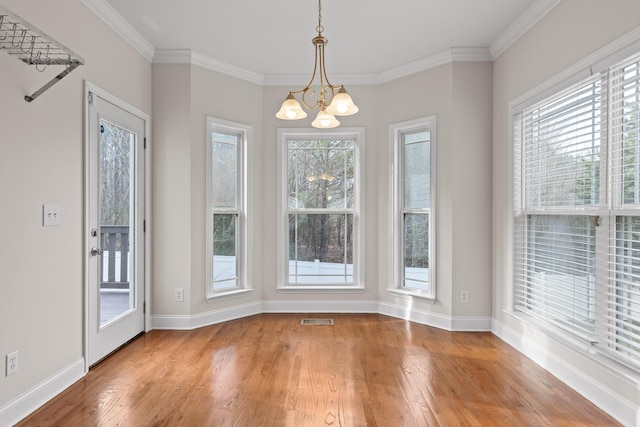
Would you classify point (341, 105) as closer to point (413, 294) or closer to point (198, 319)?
point (413, 294)

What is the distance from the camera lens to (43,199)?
2.51 meters

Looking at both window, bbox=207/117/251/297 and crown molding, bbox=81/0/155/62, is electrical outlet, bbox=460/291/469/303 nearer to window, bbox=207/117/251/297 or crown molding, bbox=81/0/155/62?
window, bbox=207/117/251/297

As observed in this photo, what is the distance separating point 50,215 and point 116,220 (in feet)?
2.82

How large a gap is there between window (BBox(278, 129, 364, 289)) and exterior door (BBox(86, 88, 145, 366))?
1.61 m

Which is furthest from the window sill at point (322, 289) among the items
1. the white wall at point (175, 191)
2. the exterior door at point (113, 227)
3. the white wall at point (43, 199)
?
the white wall at point (43, 199)

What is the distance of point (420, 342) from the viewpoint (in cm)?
365

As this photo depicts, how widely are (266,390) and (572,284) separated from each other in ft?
7.30

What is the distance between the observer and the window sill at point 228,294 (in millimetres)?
4266

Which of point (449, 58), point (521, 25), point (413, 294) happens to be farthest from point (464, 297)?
point (521, 25)

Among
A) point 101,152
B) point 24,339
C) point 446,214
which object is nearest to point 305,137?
point 446,214

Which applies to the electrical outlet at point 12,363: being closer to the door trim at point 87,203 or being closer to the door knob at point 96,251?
the door trim at point 87,203

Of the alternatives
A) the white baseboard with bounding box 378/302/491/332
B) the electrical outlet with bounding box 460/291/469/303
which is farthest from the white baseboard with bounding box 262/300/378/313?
the electrical outlet with bounding box 460/291/469/303

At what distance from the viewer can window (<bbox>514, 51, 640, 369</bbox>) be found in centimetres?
231

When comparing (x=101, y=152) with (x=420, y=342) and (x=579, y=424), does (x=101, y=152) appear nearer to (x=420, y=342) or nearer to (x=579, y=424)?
(x=420, y=342)
